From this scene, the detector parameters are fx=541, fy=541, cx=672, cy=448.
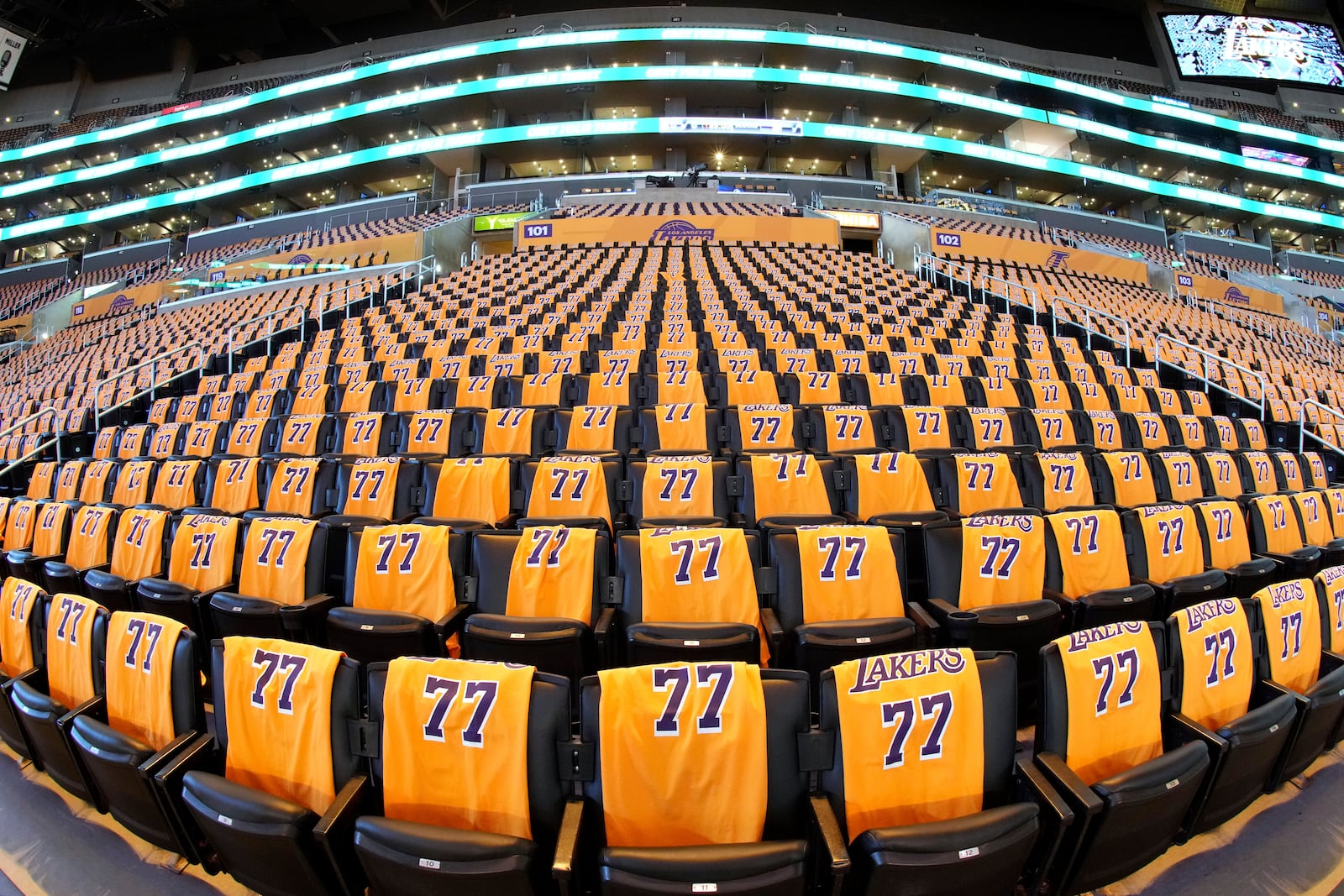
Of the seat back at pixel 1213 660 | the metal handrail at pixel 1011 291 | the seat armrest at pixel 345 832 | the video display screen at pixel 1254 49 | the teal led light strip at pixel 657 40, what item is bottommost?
the seat armrest at pixel 345 832

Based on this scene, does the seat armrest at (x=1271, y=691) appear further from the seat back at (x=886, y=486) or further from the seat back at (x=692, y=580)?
the seat back at (x=692, y=580)

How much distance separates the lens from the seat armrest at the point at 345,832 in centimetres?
126

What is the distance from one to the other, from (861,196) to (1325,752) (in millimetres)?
22837

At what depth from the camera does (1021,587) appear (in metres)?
2.28

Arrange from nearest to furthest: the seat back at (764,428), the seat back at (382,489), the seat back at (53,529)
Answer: the seat back at (53,529), the seat back at (382,489), the seat back at (764,428)

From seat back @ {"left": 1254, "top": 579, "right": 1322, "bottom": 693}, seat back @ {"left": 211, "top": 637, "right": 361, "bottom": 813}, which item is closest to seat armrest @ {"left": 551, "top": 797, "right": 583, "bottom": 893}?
seat back @ {"left": 211, "top": 637, "right": 361, "bottom": 813}

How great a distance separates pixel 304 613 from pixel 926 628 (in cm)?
238

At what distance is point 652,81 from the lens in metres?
22.3

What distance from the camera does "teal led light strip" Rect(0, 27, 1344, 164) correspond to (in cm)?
2283

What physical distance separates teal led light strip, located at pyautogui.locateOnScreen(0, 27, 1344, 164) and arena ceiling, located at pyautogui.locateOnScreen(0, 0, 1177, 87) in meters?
5.06

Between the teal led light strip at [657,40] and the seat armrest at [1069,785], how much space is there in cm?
2785

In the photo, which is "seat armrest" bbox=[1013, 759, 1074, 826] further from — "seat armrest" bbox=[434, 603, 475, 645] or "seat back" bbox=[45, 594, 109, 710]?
"seat back" bbox=[45, 594, 109, 710]

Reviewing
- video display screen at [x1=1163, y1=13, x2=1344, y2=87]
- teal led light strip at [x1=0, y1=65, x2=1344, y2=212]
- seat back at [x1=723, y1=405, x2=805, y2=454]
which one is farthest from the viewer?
video display screen at [x1=1163, y1=13, x2=1344, y2=87]

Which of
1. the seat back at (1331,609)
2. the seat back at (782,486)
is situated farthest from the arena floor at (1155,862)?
the seat back at (782,486)
